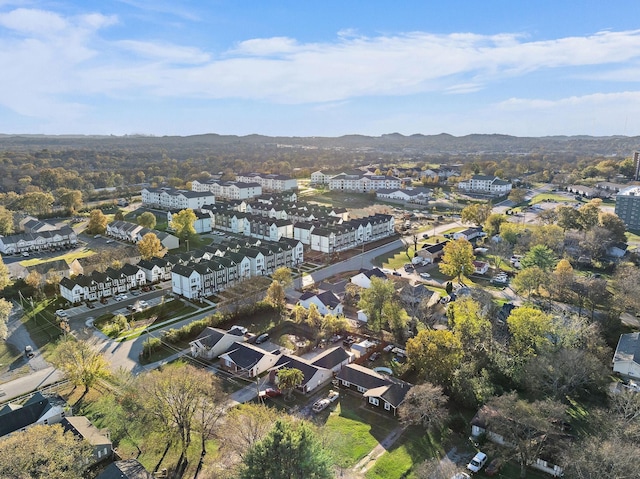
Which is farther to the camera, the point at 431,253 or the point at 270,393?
the point at 431,253

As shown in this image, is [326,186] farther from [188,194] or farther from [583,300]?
[583,300]

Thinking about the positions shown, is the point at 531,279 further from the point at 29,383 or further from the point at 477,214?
the point at 29,383

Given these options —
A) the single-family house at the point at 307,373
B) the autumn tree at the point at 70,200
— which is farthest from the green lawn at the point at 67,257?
the single-family house at the point at 307,373

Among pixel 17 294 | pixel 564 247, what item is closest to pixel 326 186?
pixel 564 247

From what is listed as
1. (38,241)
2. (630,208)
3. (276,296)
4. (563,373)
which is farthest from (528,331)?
(38,241)

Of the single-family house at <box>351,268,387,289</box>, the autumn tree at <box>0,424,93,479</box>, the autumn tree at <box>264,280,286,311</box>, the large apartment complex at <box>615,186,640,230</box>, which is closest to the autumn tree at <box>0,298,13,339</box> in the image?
the autumn tree at <box>0,424,93,479</box>

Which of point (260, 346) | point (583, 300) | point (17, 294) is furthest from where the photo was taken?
point (17, 294)
